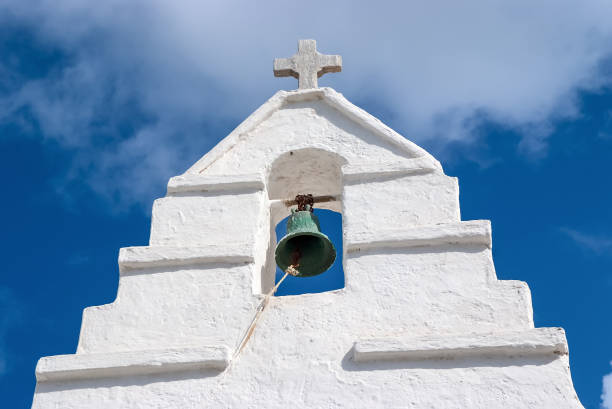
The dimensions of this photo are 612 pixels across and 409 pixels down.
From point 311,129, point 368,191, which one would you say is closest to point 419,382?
point 368,191

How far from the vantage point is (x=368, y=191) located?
6.48m

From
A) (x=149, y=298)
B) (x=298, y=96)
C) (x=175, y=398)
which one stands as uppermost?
(x=298, y=96)

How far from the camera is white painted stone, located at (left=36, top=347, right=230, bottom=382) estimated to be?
554cm

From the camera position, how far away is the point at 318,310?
579 cm

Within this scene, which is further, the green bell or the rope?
the green bell

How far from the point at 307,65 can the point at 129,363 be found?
3114 millimetres

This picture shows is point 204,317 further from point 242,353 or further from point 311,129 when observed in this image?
point 311,129

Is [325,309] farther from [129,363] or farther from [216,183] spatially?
[216,183]

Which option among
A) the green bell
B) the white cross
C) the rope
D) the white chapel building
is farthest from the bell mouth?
the white cross

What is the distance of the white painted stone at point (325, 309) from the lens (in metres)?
5.33

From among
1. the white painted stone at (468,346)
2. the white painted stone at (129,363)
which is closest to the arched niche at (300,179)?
the white painted stone at (129,363)

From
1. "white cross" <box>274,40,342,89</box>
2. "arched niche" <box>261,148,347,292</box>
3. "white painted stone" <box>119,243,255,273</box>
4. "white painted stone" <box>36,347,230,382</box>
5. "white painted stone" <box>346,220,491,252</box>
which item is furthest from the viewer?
"white cross" <box>274,40,342,89</box>

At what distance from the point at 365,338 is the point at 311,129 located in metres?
2.04

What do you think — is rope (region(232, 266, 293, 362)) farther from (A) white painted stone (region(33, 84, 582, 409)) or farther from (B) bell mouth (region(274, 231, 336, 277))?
(B) bell mouth (region(274, 231, 336, 277))
